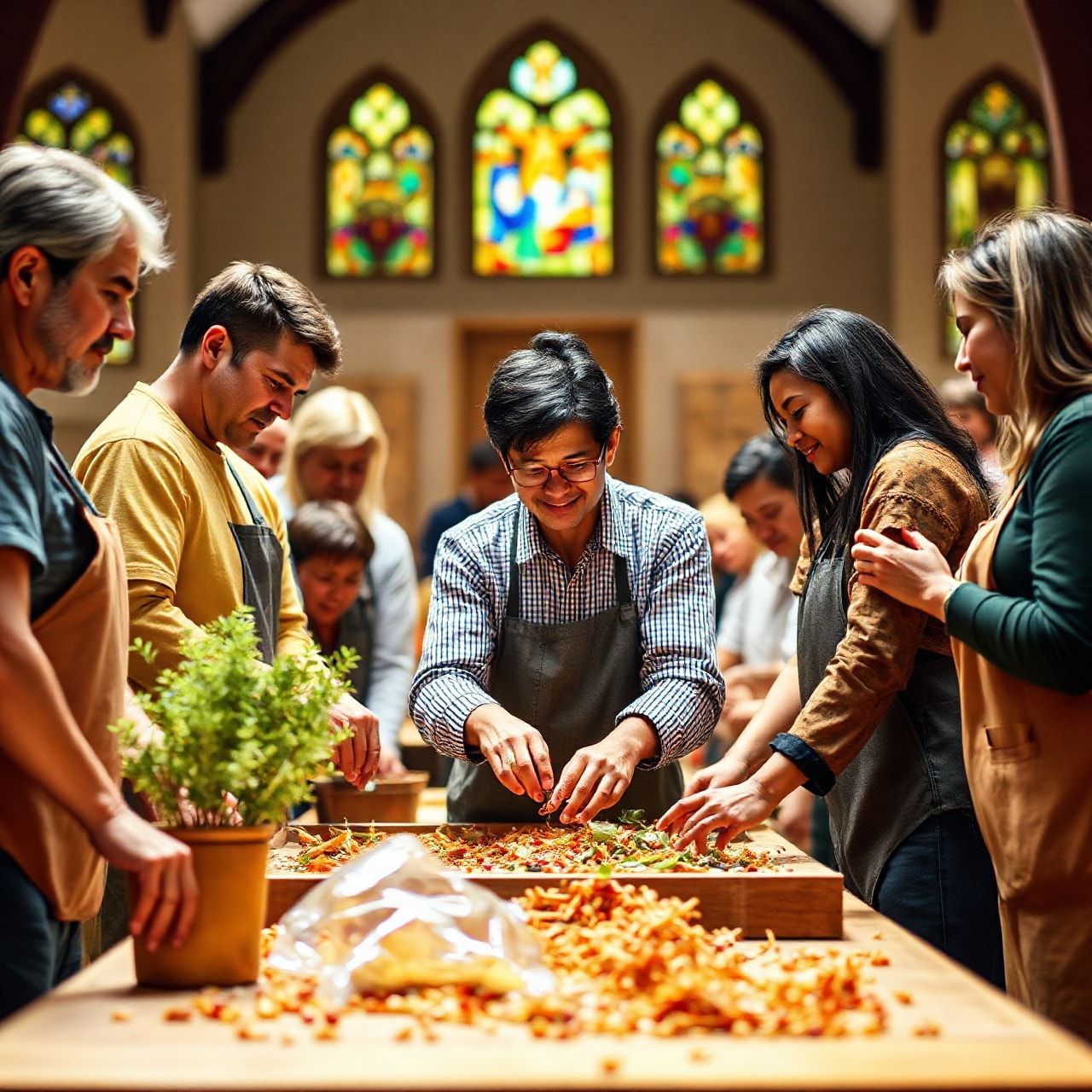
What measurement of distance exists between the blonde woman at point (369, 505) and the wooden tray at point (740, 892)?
2145 millimetres

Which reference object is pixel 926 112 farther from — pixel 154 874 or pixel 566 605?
pixel 154 874

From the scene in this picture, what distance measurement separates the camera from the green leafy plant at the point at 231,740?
1.65m

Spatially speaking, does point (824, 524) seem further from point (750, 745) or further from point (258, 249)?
point (258, 249)

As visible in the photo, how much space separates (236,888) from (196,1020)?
17 cm

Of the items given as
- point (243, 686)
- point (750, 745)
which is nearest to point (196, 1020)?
point (243, 686)

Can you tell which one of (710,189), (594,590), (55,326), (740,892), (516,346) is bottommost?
(740,892)

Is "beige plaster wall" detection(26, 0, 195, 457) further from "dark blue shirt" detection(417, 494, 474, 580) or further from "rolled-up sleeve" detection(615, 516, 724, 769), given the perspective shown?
"rolled-up sleeve" detection(615, 516, 724, 769)

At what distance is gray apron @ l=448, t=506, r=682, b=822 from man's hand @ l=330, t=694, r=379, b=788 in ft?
0.95

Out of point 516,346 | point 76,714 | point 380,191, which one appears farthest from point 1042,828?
point 380,191

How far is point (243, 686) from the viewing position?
5.50 ft

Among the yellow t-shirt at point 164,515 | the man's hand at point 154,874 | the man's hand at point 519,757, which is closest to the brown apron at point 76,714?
the man's hand at point 154,874

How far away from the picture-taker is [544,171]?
11.0 metres

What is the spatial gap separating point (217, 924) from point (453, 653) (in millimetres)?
1051

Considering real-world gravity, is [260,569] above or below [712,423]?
below
